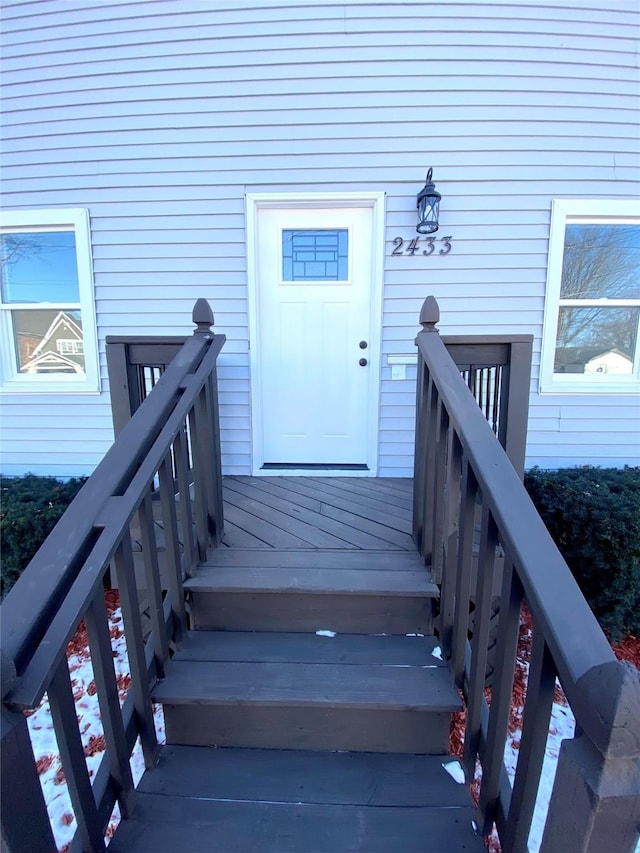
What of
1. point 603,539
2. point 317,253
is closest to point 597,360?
point 603,539

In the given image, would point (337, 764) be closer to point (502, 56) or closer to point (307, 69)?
point (307, 69)

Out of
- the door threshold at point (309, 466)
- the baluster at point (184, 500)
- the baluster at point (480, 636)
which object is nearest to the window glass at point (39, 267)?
the door threshold at point (309, 466)

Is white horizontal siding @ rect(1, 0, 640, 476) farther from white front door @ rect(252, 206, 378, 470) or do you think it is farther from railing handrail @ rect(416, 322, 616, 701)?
railing handrail @ rect(416, 322, 616, 701)

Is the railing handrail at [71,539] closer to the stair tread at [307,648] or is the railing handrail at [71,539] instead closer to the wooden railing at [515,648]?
the stair tread at [307,648]

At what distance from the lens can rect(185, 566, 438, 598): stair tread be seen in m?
1.53

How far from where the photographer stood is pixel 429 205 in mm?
2592

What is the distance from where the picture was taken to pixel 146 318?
3002mm

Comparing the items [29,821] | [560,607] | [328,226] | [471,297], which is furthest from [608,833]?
[328,226]

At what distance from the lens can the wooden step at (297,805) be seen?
1091 mm

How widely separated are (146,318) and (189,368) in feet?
5.36

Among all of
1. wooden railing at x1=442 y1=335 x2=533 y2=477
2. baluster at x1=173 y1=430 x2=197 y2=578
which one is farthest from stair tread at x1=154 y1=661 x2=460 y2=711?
wooden railing at x1=442 y1=335 x2=533 y2=477

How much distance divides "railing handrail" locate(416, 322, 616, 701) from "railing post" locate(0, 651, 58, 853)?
40.1 inches

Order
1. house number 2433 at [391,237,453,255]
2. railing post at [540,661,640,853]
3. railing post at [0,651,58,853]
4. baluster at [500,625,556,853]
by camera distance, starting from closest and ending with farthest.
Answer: railing post at [540,661,640,853] → railing post at [0,651,58,853] → baluster at [500,625,556,853] → house number 2433 at [391,237,453,255]

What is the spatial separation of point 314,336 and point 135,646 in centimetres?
222
